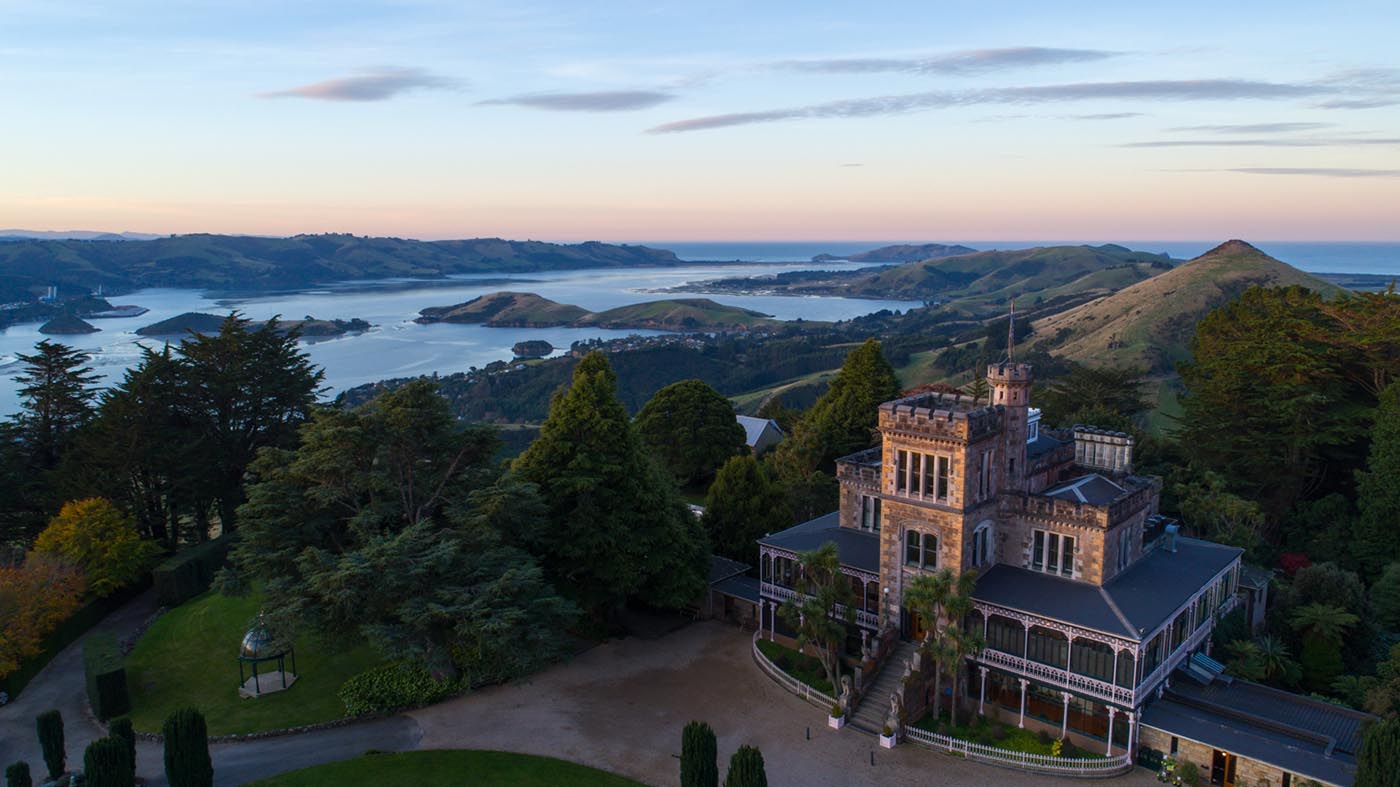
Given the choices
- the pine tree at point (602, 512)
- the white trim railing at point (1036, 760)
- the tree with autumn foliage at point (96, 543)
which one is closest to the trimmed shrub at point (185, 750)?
the pine tree at point (602, 512)

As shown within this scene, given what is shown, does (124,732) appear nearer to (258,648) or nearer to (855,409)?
(258,648)

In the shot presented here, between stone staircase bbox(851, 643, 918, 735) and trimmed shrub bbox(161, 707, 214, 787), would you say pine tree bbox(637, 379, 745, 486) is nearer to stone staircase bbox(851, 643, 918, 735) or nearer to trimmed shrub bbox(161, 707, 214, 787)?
stone staircase bbox(851, 643, 918, 735)

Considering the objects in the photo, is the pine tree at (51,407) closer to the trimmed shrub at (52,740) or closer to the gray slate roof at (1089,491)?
the trimmed shrub at (52,740)

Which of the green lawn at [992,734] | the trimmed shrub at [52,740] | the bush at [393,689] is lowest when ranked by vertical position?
the green lawn at [992,734]

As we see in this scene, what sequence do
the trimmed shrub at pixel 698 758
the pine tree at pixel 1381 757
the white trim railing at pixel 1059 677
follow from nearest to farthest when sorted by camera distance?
the pine tree at pixel 1381 757 → the trimmed shrub at pixel 698 758 → the white trim railing at pixel 1059 677

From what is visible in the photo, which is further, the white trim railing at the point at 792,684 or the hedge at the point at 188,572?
the hedge at the point at 188,572

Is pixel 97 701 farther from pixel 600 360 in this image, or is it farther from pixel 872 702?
pixel 872 702

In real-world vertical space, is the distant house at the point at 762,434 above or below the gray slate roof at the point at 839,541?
below

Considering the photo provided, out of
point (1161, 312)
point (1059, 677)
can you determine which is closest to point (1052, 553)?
point (1059, 677)
